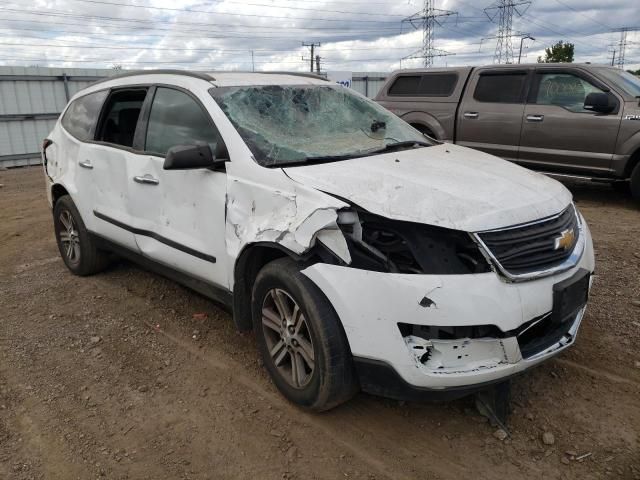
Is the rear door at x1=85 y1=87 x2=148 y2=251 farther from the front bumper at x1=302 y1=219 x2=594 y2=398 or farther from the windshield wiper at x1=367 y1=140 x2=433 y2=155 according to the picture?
the front bumper at x1=302 y1=219 x2=594 y2=398

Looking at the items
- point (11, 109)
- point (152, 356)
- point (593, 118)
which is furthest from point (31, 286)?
point (11, 109)

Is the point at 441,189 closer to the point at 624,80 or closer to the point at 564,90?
the point at 564,90

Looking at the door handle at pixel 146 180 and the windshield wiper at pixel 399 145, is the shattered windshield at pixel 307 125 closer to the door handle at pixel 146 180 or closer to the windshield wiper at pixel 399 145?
the windshield wiper at pixel 399 145

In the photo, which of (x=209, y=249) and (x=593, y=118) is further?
(x=593, y=118)

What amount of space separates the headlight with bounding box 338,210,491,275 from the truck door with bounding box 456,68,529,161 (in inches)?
238

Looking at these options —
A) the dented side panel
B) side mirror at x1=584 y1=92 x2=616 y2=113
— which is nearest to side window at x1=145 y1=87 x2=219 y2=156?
the dented side panel

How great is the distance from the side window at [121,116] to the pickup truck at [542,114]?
18.0 feet

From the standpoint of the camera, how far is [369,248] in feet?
8.74

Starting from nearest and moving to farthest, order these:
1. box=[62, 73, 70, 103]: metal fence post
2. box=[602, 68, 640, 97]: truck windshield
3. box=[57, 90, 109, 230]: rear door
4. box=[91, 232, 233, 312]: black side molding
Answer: box=[91, 232, 233, 312]: black side molding < box=[57, 90, 109, 230]: rear door < box=[602, 68, 640, 97]: truck windshield < box=[62, 73, 70, 103]: metal fence post

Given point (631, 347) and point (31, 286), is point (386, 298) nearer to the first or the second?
point (631, 347)

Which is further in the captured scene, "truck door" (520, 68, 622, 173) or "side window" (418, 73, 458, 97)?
"side window" (418, 73, 458, 97)

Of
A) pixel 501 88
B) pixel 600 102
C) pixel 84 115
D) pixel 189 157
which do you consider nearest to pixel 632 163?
pixel 600 102

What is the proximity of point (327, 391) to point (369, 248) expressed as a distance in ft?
2.48

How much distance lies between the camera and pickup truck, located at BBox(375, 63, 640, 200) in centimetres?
721
